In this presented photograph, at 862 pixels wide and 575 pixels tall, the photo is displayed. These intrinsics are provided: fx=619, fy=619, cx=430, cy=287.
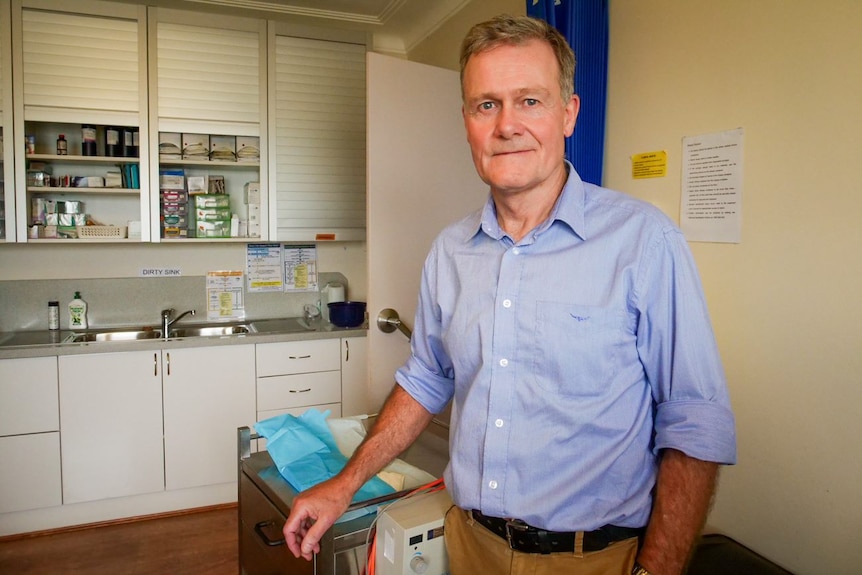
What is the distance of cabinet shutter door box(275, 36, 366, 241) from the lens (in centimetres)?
347

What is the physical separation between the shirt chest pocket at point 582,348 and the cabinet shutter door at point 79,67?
2.90m

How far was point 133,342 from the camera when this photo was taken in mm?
3020

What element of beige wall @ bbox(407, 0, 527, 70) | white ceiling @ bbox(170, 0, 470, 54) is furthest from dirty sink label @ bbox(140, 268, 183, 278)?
beige wall @ bbox(407, 0, 527, 70)

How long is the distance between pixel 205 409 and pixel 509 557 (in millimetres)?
2480

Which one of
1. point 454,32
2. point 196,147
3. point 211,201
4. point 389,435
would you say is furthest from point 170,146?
point 389,435

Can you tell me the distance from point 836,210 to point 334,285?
9.57 ft

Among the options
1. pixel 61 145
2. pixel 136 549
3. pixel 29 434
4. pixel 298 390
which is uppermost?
pixel 61 145

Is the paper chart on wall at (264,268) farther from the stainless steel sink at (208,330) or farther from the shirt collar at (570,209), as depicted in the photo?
the shirt collar at (570,209)

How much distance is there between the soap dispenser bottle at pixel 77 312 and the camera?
11.2 feet

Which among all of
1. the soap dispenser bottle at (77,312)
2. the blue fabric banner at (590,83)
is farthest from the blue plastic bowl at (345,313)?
the blue fabric banner at (590,83)

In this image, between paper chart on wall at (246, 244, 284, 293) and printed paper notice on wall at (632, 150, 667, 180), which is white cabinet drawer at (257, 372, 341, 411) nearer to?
paper chart on wall at (246, 244, 284, 293)

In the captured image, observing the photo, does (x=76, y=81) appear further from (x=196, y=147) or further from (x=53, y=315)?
(x=53, y=315)

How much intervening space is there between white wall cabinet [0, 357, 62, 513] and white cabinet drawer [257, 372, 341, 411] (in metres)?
0.96

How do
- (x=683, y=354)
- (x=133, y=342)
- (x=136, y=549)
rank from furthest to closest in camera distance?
(x=133, y=342) < (x=136, y=549) < (x=683, y=354)
